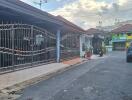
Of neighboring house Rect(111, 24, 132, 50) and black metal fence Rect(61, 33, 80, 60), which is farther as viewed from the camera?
neighboring house Rect(111, 24, 132, 50)

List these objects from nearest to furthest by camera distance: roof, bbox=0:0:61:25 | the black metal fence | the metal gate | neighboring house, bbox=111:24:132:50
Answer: roof, bbox=0:0:61:25 → the metal gate → the black metal fence → neighboring house, bbox=111:24:132:50

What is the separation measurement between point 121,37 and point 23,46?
65.6 metres

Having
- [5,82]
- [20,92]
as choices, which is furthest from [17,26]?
[20,92]

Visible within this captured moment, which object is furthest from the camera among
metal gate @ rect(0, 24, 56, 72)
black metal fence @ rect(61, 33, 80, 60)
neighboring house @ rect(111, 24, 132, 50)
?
neighboring house @ rect(111, 24, 132, 50)

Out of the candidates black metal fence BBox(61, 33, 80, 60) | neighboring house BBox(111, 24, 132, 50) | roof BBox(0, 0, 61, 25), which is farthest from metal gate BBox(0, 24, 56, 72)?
neighboring house BBox(111, 24, 132, 50)

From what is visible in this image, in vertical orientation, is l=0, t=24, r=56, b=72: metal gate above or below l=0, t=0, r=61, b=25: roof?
below

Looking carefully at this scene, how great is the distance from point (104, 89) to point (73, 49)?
22.4 metres

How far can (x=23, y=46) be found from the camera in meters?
19.6

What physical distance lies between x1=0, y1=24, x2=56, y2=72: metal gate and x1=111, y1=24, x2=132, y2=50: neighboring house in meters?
57.0

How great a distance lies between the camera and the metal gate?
16781 mm

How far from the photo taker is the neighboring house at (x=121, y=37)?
265 ft

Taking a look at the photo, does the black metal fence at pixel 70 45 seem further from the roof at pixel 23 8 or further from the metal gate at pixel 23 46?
the roof at pixel 23 8

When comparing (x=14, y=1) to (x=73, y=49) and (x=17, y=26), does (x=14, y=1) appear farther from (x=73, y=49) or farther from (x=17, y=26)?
(x=73, y=49)

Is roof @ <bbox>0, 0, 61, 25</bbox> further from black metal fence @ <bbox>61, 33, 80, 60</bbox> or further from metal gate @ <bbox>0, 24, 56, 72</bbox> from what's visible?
black metal fence @ <bbox>61, 33, 80, 60</bbox>
